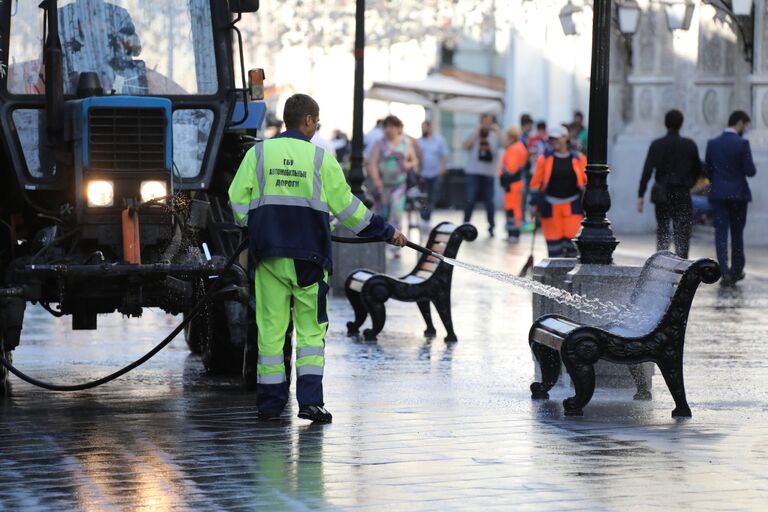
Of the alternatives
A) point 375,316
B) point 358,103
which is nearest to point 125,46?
point 375,316

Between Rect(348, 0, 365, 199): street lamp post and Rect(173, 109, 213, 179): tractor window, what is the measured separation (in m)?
6.79

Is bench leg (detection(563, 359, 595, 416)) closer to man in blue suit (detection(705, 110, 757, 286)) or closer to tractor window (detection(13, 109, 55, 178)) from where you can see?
tractor window (detection(13, 109, 55, 178))

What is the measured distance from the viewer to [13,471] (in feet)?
26.0

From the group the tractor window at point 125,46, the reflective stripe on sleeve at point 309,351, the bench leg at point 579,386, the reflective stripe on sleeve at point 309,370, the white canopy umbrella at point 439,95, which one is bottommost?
the bench leg at point 579,386

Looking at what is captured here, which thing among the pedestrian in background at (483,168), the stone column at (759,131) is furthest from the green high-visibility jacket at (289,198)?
the pedestrian in background at (483,168)

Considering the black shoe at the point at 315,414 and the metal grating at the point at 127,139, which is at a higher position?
the metal grating at the point at 127,139

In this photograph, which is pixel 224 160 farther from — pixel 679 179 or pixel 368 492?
pixel 679 179

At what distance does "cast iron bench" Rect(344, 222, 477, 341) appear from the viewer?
13.7 meters

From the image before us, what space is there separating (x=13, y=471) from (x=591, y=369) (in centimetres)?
319

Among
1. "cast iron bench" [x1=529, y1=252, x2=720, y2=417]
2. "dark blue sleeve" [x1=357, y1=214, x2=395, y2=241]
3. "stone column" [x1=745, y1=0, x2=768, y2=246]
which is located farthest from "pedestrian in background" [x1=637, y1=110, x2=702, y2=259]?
"dark blue sleeve" [x1=357, y1=214, x2=395, y2=241]

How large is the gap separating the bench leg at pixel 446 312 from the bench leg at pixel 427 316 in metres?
0.14

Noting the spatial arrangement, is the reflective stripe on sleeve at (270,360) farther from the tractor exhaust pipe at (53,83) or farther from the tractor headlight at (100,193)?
A: the tractor exhaust pipe at (53,83)

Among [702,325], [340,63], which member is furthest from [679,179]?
[340,63]

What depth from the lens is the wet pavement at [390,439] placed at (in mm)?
7355
